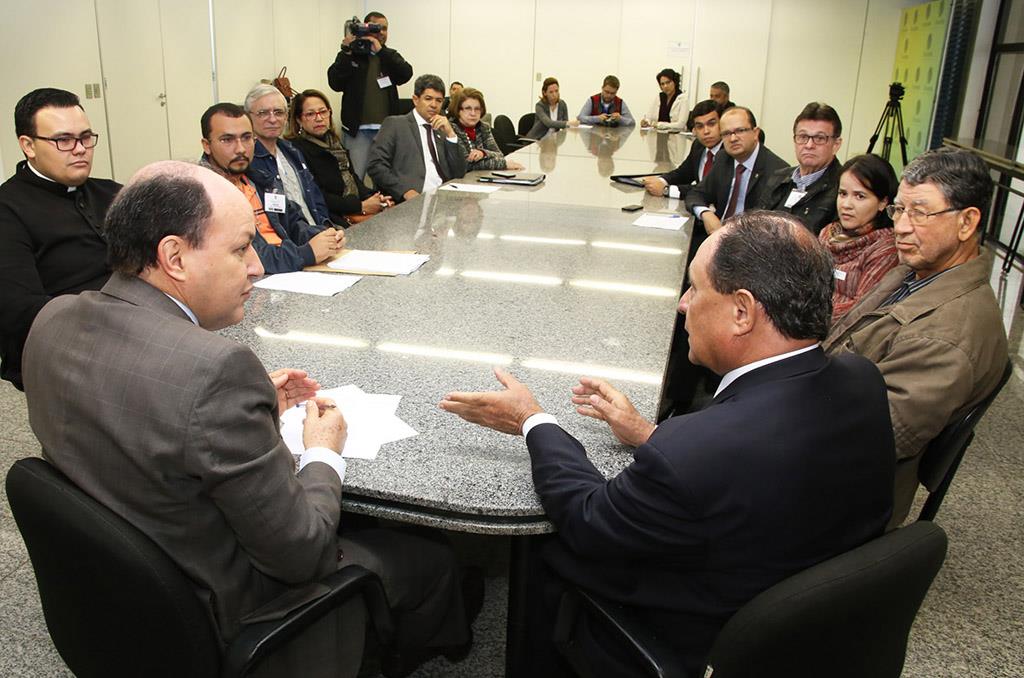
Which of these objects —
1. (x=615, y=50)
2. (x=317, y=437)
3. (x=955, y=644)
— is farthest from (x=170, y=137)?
(x=955, y=644)

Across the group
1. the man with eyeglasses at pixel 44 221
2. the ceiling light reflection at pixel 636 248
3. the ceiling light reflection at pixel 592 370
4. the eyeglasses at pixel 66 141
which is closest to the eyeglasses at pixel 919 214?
the ceiling light reflection at pixel 592 370

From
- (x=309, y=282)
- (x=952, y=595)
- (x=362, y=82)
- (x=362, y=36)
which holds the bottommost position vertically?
(x=952, y=595)

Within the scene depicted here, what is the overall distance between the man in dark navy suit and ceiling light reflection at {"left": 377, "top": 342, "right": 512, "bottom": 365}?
0.56 m

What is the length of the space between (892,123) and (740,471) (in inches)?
399

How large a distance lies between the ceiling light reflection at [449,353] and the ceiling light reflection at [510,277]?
2.25 feet

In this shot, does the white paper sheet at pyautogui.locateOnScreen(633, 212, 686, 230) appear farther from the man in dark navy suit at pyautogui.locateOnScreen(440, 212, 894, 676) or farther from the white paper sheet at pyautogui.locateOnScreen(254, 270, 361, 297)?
the man in dark navy suit at pyautogui.locateOnScreen(440, 212, 894, 676)

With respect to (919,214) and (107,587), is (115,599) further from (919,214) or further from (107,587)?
(919,214)

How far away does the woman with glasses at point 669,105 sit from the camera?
8.94 meters

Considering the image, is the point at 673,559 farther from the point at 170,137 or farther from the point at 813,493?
the point at 170,137

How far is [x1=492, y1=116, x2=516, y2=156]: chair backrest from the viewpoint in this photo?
24.5ft

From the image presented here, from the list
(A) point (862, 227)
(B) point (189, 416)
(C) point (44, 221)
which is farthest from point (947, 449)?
(C) point (44, 221)

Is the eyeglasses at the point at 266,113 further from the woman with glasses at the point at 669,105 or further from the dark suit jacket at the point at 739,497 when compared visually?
the woman with glasses at the point at 669,105

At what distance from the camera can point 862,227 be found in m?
2.55

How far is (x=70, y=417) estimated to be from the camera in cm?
106
